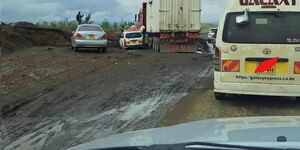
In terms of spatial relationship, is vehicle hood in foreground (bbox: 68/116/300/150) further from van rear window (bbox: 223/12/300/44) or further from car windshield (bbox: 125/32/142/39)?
car windshield (bbox: 125/32/142/39)

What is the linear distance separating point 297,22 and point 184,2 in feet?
58.6

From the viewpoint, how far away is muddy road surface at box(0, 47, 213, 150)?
7.60m

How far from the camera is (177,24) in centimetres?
2703

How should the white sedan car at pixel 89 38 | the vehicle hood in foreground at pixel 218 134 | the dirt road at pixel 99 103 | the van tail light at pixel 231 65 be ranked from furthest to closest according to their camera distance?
the white sedan car at pixel 89 38
the van tail light at pixel 231 65
the dirt road at pixel 99 103
the vehicle hood in foreground at pixel 218 134

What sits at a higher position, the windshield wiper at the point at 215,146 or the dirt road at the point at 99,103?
the windshield wiper at the point at 215,146

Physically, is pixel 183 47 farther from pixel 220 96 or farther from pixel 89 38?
pixel 220 96

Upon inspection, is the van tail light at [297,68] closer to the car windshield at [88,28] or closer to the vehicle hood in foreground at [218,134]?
the vehicle hood in foreground at [218,134]

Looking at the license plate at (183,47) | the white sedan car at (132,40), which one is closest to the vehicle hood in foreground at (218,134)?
the license plate at (183,47)

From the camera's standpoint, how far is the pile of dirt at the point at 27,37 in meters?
27.0

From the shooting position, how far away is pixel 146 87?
1230cm

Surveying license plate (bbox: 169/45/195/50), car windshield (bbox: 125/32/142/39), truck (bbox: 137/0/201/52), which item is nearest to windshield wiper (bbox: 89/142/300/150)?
truck (bbox: 137/0/201/52)

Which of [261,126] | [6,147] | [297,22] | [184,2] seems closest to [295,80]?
[297,22]

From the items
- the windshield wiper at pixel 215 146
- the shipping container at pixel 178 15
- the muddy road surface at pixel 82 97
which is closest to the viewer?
the windshield wiper at pixel 215 146

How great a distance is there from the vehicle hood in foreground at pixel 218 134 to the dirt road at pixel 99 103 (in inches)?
143
